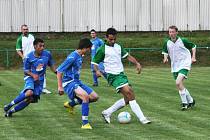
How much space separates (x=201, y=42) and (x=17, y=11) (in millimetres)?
14914

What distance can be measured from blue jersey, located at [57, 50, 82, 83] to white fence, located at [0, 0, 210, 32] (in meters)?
37.3

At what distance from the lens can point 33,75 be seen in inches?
518

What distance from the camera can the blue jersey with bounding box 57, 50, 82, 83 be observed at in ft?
39.5

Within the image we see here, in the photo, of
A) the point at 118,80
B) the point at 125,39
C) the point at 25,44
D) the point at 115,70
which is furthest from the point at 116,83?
the point at 125,39

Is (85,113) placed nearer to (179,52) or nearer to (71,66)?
(71,66)

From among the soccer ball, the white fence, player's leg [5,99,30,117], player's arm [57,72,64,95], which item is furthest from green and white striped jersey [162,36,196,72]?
the white fence

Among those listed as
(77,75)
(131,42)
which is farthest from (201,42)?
(77,75)

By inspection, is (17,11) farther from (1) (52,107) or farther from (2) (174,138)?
(2) (174,138)

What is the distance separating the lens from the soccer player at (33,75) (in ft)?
43.0

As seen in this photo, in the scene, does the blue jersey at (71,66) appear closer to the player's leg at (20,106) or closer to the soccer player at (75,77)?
the soccer player at (75,77)

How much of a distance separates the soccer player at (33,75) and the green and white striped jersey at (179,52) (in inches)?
129

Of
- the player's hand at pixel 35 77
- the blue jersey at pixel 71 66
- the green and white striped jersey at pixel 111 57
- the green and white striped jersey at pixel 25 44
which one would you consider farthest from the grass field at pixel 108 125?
the green and white striped jersey at pixel 25 44

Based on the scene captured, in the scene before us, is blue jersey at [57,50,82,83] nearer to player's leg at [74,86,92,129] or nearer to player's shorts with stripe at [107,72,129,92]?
player's leg at [74,86,92,129]

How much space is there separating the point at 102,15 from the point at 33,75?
3690cm
